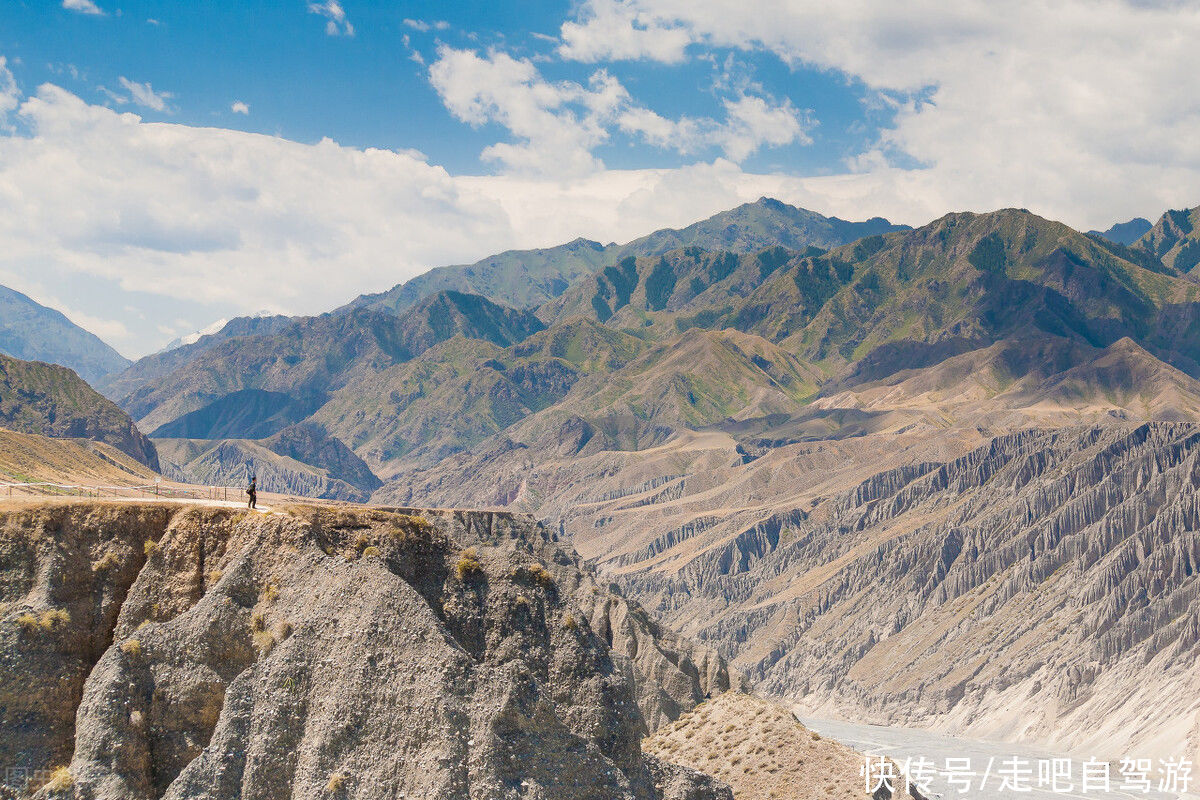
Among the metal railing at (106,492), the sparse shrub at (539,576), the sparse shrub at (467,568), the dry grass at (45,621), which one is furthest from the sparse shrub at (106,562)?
the sparse shrub at (539,576)

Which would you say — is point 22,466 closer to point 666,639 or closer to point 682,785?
point 666,639

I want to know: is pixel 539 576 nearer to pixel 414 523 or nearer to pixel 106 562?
pixel 414 523

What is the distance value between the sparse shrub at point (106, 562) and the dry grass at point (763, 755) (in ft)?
110

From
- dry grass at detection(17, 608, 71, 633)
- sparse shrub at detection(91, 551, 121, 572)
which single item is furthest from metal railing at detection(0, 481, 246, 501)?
dry grass at detection(17, 608, 71, 633)

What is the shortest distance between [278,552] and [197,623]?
440 centimetres

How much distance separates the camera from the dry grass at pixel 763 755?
6581 cm

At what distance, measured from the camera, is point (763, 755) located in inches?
2746

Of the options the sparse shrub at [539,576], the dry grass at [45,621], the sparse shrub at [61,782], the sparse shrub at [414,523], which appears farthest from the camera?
the sparse shrub at [414,523]

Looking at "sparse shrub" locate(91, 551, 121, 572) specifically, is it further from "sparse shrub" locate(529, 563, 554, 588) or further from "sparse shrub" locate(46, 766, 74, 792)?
"sparse shrub" locate(529, 563, 554, 588)

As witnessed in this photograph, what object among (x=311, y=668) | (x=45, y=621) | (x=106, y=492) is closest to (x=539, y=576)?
(x=311, y=668)

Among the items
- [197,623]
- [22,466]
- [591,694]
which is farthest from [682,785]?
[22,466]

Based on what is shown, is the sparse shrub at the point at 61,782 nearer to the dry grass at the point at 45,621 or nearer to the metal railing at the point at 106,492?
the dry grass at the point at 45,621

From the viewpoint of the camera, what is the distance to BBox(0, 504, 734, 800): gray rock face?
42.7 m

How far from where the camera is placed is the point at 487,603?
2046 inches
